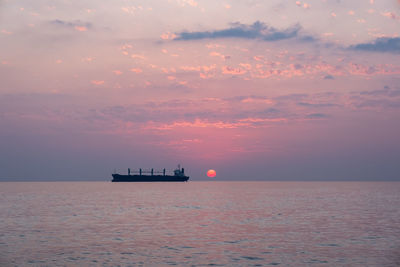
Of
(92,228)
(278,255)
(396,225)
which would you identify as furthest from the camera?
(396,225)

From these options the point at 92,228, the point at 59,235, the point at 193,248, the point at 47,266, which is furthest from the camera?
the point at 92,228

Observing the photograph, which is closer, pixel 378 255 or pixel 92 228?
pixel 378 255

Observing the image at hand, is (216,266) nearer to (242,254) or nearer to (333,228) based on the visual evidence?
(242,254)

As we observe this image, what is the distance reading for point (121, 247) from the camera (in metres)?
27.8

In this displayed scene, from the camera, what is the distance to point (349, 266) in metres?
22.7

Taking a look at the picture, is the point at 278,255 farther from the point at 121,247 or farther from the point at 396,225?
the point at 396,225

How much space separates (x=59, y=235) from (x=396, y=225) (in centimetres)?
A: 3178

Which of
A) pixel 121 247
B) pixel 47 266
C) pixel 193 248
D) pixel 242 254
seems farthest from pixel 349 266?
pixel 47 266

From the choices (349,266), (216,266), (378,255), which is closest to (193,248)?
(216,266)

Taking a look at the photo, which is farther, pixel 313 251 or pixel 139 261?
pixel 313 251

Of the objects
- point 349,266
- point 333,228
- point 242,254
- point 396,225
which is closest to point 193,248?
point 242,254

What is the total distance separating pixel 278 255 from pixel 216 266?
490cm

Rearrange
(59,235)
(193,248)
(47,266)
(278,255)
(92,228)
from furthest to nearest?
1. (92,228)
2. (59,235)
3. (193,248)
4. (278,255)
5. (47,266)

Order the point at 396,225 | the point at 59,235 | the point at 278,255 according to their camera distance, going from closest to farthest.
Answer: the point at 278,255 → the point at 59,235 → the point at 396,225
